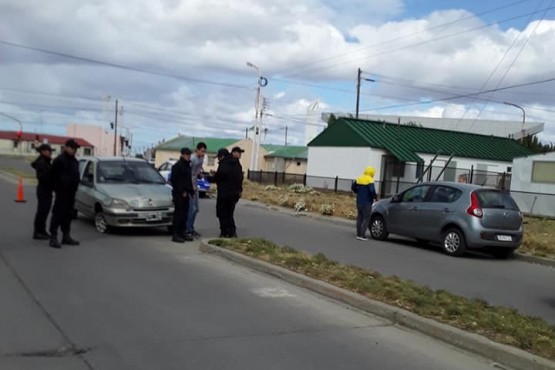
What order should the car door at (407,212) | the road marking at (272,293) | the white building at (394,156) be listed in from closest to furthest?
the road marking at (272,293)
the car door at (407,212)
the white building at (394,156)

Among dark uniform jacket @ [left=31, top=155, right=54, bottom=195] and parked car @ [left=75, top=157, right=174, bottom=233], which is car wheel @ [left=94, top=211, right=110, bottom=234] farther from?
dark uniform jacket @ [left=31, top=155, right=54, bottom=195]

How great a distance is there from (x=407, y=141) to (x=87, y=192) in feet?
93.2

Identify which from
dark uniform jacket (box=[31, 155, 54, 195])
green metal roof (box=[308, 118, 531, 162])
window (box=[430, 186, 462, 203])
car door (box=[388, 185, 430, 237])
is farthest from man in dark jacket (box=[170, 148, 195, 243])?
green metal roof (box=[308, 118, 531, 162])

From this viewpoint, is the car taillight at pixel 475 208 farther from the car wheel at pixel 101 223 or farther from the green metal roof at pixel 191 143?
the green metal roof at pixel 191 143

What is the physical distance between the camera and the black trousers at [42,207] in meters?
11.3

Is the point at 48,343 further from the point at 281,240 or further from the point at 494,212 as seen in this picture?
the point at 494,212

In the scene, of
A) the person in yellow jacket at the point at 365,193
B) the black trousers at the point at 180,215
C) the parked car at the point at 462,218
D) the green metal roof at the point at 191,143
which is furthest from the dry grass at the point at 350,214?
the green metal roof at the point at 191,143

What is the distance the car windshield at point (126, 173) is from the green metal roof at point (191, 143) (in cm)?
6720

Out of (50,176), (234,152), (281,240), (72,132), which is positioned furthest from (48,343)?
(72,132)

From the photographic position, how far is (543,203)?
934 inches

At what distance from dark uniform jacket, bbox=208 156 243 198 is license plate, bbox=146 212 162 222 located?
5.12 feet

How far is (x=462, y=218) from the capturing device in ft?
42.2

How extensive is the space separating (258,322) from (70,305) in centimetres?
213

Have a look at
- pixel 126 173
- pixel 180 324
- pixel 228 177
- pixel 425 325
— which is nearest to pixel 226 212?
pixel 228 177
